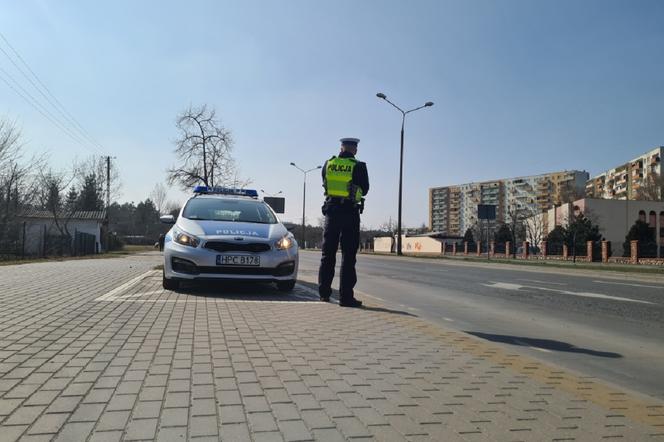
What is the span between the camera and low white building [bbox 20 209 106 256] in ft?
104

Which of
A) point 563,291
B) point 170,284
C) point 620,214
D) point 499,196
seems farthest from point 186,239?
point 499,196

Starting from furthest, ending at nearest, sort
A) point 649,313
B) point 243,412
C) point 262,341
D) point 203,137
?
point 203,137 → point 649,313 → point 262,341 → point 243,412

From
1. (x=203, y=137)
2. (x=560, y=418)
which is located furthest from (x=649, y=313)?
(x=203, y=137)

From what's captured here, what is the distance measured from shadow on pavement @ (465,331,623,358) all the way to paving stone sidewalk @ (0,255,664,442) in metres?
0.83

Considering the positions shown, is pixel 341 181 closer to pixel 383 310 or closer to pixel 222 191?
pixel 383 310

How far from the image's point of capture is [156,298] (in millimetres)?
7219

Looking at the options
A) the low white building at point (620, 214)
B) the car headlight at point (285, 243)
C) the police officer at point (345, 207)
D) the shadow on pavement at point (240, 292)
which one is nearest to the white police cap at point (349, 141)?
the police officer at point (345, 207)

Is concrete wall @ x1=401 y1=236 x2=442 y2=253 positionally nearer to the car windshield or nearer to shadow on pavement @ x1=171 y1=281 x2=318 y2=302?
the car windshield

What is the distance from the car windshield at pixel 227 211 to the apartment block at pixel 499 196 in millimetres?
113260

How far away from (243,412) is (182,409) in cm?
34

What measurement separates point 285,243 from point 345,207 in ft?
4.61

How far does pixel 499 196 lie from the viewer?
15000 cm

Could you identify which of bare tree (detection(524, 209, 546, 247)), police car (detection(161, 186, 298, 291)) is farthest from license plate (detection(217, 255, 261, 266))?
bare tree (detection(524, 209, 546, 247))

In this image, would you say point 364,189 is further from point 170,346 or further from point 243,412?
point 243,412
